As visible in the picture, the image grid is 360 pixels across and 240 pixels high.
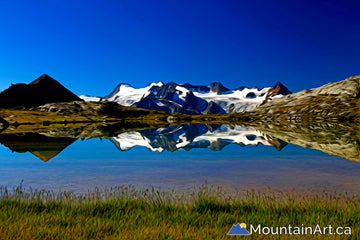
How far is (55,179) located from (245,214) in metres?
20.4

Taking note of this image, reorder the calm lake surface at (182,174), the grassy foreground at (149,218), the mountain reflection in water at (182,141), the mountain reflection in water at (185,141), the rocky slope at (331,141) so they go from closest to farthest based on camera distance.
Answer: the grassy foreground at (149,218) < the calm lake surface at (182,174) < the rocky slope at (331,141) < the mountain reflection in water at (182,141) < the mountain reflection in water at (185,141)

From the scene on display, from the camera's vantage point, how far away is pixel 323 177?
31.5m

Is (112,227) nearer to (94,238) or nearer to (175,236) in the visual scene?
(94,238)

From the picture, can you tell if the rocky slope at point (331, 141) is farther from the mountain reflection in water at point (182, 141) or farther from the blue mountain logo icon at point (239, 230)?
the blue mountain logo icon at point (239, 230)

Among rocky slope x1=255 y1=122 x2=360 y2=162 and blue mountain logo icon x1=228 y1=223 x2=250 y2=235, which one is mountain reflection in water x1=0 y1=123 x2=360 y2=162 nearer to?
rocky slope x1=255 y1=122 x2=360 y2=162

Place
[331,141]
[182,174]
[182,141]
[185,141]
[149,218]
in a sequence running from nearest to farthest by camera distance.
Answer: [149,218] < [182,174] < [331,141] < [185,141] < [182,141]

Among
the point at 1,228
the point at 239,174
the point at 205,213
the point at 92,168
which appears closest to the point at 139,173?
the point at 92,168

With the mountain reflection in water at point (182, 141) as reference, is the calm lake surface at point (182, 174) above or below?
below

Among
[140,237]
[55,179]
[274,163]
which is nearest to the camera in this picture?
[140,237]

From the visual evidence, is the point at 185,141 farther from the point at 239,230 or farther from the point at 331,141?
the point at 239,230

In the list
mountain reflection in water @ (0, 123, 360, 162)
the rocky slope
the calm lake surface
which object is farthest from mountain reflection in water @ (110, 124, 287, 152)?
the calm lake surface

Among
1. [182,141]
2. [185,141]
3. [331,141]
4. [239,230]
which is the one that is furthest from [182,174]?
[331,141]

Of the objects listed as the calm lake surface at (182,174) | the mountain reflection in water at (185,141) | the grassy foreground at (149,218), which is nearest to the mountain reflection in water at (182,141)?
the mountain reflection in water at (185,141)

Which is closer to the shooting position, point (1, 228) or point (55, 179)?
point (1, 228)
